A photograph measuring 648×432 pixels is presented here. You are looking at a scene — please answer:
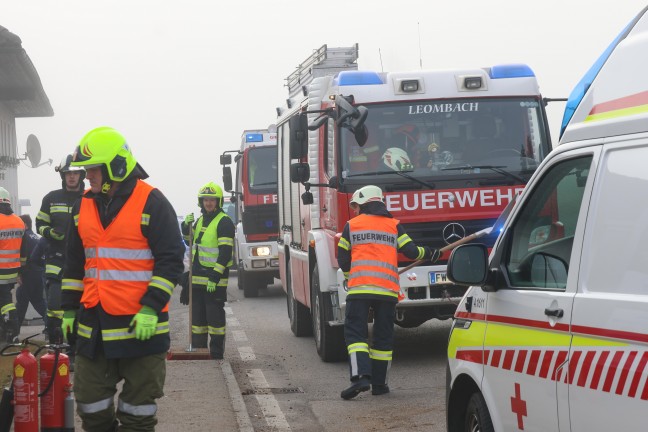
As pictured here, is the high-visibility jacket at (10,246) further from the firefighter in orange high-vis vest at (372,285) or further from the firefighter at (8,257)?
the firefighter in orange high-vis vest at (372,285)

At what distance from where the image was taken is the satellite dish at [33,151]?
39219 mm

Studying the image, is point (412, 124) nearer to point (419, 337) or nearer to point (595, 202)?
point (419, 337)

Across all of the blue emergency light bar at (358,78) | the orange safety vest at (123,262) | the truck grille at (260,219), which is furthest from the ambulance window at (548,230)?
the truck grille at (260,219)

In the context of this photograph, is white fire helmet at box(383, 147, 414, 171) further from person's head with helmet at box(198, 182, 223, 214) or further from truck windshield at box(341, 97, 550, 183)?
person's head with helmet at box(198, 182, 223, 214)

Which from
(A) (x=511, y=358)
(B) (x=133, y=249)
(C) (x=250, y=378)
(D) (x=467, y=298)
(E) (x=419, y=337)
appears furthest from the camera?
(E) (x=419, y=337)

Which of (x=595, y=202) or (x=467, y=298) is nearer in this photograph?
(x=595, y=202)

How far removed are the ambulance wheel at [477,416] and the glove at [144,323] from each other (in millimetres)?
1609

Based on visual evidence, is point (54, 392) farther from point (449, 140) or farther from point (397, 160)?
point (449, 140)

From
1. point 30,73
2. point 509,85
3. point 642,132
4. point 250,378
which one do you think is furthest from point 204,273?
point 30,73

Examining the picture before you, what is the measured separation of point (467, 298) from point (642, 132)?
72.5 inches

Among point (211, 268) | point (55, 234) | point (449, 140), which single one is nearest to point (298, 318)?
point (211, 268)

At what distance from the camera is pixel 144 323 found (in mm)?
6051

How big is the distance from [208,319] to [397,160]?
2.58 meters

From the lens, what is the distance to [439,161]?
38.9ft
